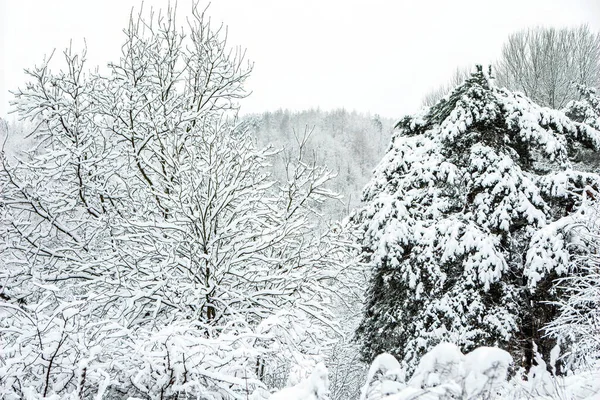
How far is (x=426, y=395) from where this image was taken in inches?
43.6

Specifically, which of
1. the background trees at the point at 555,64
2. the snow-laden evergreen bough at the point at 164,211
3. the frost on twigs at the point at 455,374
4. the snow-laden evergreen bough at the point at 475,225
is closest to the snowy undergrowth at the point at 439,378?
the frost on twigs at the point at 455,374

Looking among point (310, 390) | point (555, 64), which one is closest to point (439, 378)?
point (310, 390)

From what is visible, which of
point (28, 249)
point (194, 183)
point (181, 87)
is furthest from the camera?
point (181, 87)

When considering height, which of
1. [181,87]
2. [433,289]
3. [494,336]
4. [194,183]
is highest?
[181,87]

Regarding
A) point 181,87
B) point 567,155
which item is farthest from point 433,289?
point 181,87

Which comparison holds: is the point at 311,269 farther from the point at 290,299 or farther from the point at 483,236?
the point at 483,236

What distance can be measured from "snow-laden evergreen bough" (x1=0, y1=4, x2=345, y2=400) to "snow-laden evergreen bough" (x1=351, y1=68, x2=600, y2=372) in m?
2.98

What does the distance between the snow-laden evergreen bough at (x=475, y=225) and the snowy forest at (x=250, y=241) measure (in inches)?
1.9

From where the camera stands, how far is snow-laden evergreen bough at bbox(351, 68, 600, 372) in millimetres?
7523

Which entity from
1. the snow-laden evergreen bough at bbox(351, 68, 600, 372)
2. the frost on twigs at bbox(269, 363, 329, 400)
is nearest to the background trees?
the snow-laden evergreen bough at bbox(351, 68, 600, 372)

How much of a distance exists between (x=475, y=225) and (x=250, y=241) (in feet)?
16.0

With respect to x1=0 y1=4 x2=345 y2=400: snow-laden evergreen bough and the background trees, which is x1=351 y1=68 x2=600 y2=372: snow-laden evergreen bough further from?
the background trees

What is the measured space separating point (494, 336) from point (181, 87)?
7795 millimetres

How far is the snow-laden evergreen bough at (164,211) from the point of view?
15.9ft
